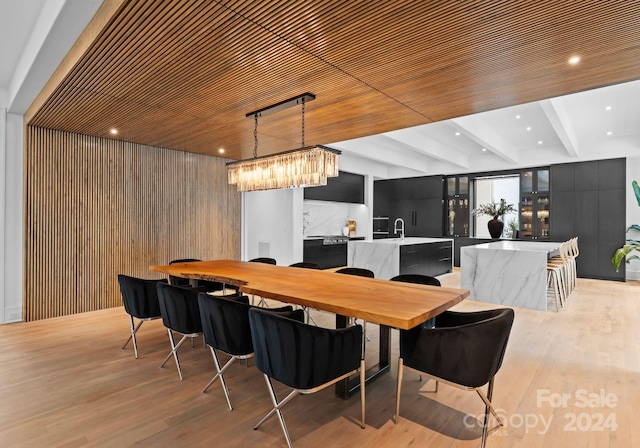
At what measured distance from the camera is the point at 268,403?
2480 mm

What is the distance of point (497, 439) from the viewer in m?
2.07

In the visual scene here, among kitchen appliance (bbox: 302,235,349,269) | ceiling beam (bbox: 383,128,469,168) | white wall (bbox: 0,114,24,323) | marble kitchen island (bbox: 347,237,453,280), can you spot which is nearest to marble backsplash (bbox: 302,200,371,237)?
kitchen appliance (bbox: 302,235,349,269)

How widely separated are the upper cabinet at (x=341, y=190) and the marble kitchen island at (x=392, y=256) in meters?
1.88

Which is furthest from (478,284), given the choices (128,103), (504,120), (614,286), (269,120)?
(128,103)

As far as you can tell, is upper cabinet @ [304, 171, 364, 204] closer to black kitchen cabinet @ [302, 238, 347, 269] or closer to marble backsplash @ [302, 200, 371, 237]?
marble backsplash @ [302, 200, 371, 237]

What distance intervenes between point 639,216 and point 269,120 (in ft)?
26.7

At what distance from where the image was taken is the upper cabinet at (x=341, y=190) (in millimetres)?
8289

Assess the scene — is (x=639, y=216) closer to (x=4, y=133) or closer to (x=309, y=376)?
(x=309, y=376)

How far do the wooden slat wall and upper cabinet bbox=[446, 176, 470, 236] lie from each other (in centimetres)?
662

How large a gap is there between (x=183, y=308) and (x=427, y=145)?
6.33m

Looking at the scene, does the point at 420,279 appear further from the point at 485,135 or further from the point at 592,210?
the point at 592,210

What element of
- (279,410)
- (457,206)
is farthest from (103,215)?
(457,206)

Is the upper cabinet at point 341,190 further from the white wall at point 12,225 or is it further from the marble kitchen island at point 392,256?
the white wall at point 12,225

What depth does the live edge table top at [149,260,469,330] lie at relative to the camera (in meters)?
2.09
